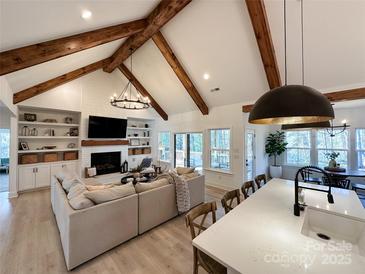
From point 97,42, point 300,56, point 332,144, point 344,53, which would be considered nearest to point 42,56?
point 97,42

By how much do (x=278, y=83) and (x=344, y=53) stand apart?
1.18 meters

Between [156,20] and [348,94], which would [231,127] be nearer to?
[348,94]

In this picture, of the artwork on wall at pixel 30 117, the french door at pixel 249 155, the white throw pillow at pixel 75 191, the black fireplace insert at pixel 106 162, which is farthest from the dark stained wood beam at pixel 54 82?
the french door at pixel 249 155

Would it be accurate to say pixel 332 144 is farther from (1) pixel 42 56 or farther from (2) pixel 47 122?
(2) pixel 47 122

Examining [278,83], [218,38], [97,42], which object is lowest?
[278,83]

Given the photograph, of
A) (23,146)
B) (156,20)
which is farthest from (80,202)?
(23,146)

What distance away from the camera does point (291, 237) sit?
4.39ft

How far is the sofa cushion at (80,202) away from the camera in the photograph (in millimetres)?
2219

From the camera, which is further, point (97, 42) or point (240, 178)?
point (240, 178)

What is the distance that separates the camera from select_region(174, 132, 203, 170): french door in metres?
6.77

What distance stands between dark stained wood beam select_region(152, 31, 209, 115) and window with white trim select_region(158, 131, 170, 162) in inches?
100.0

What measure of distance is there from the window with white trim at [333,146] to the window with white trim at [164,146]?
601cm

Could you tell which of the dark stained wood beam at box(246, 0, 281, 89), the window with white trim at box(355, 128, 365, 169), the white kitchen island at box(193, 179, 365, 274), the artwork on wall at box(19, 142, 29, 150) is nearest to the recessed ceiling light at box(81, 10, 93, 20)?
the dark stained wood beam at box(246, 0, 281, 89)

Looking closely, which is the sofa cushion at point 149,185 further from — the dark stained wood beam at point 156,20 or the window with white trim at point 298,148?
the window with white trim at point 298,148
